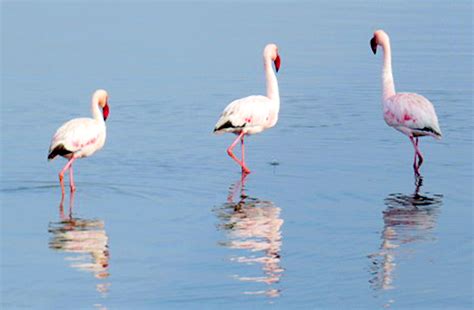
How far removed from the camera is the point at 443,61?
73.9 feet

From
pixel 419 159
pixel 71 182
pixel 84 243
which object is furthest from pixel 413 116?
pixel 84 243

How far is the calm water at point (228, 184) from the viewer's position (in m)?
9.05

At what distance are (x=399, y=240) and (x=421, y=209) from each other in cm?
130

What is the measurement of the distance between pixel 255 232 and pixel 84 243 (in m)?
1.46

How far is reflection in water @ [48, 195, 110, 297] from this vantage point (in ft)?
31.0

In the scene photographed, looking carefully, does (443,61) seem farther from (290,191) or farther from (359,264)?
(359,264)

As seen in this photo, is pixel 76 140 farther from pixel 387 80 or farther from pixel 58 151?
pixel 387 80

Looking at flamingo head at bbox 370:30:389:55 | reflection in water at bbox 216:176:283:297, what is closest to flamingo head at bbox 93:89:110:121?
reflection in water at bbox 216:176:283:297

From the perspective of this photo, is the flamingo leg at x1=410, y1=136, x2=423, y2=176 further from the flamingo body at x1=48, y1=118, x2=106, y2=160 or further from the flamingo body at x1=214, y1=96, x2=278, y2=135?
the flamingo body at x1=48, y1=118, x2=106, y2=160

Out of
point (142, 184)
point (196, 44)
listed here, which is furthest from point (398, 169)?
point (196, 44)

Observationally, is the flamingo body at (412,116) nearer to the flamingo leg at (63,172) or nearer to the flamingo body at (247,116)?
the flamingo body at (247,116)

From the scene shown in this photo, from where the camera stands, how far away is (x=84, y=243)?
10297 millimetres

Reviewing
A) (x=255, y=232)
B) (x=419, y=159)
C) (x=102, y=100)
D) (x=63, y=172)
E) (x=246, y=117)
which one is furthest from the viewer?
(x=246, y=117)

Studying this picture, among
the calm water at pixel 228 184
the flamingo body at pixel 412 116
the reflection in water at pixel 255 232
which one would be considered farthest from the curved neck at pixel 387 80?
the reflection in water at pixel 255 232
